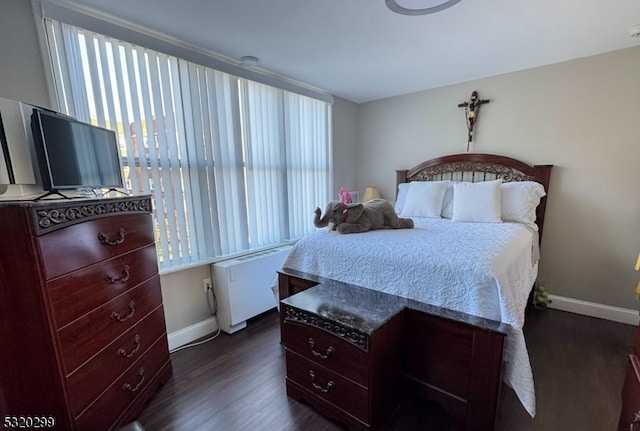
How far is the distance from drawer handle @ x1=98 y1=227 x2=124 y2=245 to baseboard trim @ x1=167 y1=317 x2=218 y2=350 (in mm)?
1083

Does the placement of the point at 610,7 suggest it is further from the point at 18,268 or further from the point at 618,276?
the point at 18,268

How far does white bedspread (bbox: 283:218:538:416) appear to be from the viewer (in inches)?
52.0

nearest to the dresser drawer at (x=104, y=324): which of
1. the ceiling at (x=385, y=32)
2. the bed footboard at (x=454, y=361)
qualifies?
the bed footboard at (x=454, y=361)

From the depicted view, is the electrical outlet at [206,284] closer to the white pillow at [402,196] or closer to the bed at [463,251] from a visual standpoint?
the bed at [463,251]

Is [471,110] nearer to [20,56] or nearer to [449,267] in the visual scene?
[449,267]

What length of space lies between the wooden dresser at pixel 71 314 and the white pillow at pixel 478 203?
2.65 m

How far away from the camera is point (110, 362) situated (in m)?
1.35

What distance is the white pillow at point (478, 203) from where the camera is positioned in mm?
2508

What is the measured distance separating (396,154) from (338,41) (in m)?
1.92

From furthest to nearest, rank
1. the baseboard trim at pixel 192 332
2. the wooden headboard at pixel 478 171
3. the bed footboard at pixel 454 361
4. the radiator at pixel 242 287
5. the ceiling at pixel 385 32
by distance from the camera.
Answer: the wooden headboard at pixel 478 171
the radiator at pixel 242 287
the baseboard trim at pixel 192 332
the ceiling at pixel 385 32
the bed footboard at pixel 454 361

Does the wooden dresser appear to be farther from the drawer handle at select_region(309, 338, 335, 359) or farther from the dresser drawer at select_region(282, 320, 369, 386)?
the drawer handle at select_region(309, 338, 335, 359)

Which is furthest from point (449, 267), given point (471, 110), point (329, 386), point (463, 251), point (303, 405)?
point (471, 110)

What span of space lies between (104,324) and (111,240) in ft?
1.33

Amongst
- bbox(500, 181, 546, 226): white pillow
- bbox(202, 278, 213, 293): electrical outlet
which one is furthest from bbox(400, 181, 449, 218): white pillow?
bbox(202, 278, 213, 293): electrical outlet
